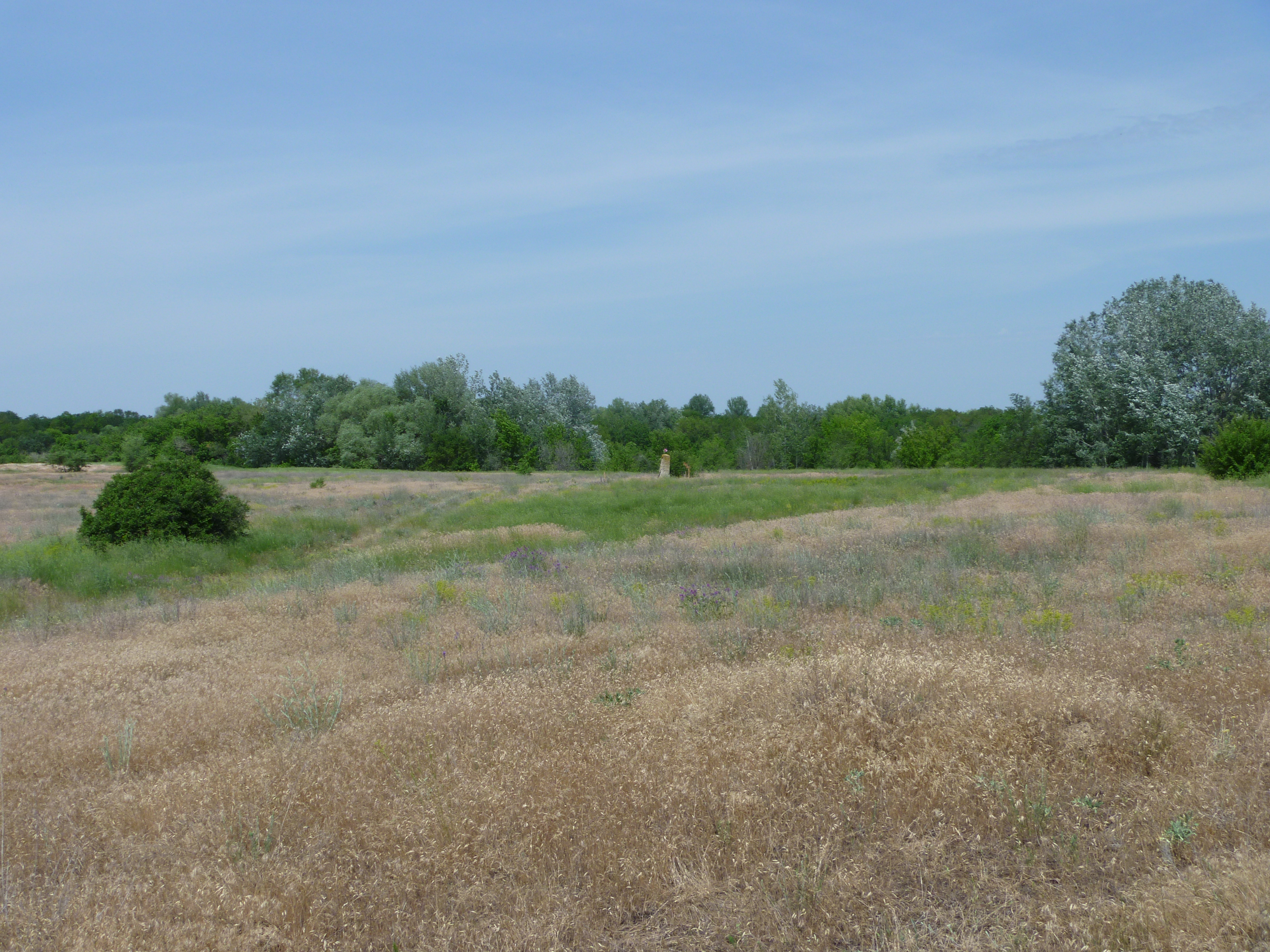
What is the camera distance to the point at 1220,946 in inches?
117

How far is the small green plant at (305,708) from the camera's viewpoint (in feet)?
19.4

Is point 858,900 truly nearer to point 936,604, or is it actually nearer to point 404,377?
point 936,604

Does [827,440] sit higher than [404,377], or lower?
lower

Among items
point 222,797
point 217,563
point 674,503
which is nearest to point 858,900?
point 222,797

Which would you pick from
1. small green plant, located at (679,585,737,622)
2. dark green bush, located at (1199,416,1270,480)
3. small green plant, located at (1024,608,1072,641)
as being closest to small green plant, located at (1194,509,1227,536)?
small green plant, located at (1024,608,1072,641)

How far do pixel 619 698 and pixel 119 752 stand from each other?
3.50 meters

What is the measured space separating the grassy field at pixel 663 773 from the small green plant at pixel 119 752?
0.04m

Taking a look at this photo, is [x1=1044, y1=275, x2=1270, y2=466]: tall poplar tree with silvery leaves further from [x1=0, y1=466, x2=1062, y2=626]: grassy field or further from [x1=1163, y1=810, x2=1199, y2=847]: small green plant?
[x1=1163, y1=810, x2=1199, y2=847]: small green plant

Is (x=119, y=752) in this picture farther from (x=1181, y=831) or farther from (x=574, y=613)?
(x=1181, y=831)

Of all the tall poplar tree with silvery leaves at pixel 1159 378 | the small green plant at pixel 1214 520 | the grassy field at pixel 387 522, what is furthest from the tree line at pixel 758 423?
the small green plant at pixel 1214 520

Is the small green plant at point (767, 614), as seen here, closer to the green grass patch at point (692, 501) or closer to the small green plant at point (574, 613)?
the small green plant at point (574, 613)

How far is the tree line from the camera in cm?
4394

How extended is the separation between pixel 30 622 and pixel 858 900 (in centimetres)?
1164

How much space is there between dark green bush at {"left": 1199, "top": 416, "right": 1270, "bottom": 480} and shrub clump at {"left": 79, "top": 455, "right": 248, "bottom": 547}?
30.6 m
